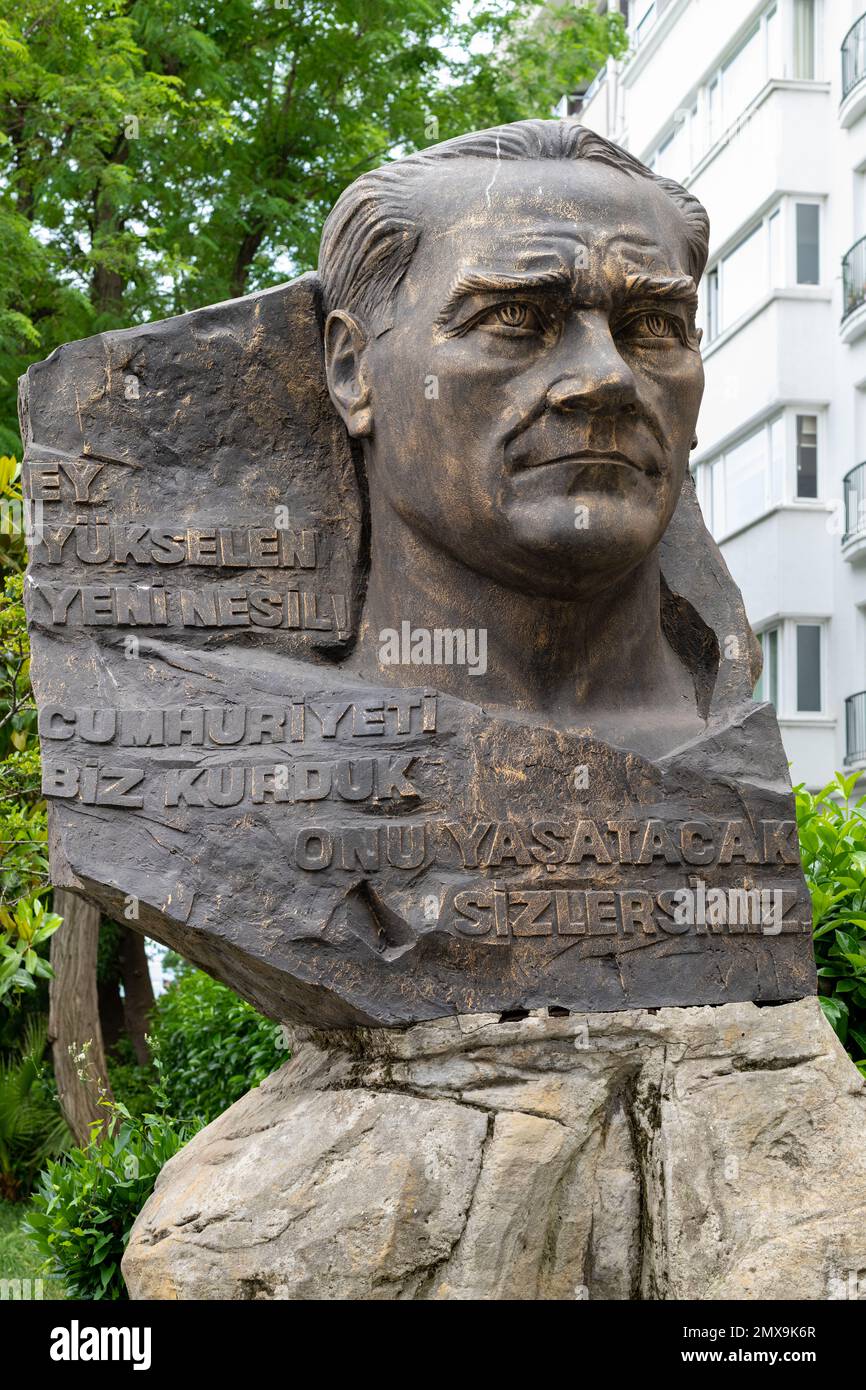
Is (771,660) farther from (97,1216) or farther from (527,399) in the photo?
(527,399)

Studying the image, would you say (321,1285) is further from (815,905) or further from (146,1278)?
(815,905)

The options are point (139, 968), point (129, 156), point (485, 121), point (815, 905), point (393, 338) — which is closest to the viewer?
point (393, 338)

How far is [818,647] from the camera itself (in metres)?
16.0

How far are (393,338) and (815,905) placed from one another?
256 cm

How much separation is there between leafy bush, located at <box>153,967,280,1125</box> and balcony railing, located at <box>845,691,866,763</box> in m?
8.04

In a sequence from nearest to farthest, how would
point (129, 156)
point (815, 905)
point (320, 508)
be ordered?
point (320, 508), point (815, 905), point (129, 156)

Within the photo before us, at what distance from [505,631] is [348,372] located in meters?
0.77

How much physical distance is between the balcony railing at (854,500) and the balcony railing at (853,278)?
54.3 inches

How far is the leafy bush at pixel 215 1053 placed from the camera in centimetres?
769

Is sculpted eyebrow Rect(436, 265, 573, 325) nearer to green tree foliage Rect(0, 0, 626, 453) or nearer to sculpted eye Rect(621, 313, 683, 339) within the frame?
sculpted eye Rect(621, 313, 683, 339)

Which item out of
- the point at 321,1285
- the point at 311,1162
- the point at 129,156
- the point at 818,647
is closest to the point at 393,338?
the point at 311,1162

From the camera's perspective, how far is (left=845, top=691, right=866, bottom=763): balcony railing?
15.8 meters

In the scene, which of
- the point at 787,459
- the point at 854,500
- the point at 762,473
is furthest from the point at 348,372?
the point at 762,473

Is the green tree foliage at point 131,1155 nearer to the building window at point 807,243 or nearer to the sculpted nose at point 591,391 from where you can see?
the sculpted nose at point 591,391
